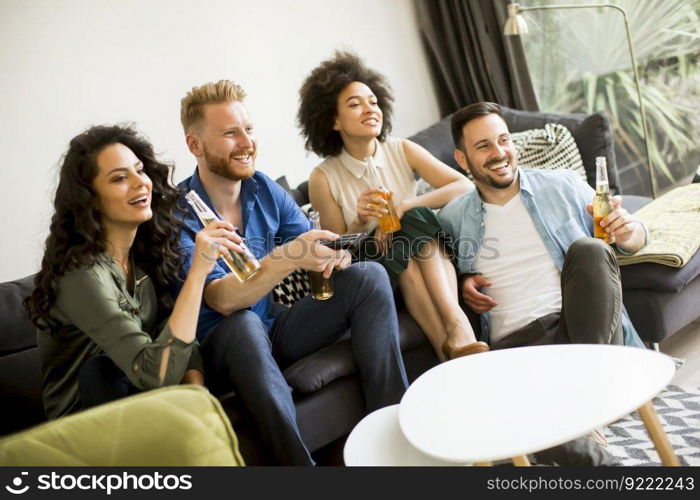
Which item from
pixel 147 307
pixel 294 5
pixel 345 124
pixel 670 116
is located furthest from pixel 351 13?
pixel 147 307

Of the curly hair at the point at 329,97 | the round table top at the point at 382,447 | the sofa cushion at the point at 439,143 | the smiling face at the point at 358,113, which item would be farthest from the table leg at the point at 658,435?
the sofa cushion at the point at 439,143

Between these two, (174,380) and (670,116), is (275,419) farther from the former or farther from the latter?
(670,116)

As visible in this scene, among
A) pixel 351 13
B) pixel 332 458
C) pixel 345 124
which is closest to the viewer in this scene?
pixel 332 458

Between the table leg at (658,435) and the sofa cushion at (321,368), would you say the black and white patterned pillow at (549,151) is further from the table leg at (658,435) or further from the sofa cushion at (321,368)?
the table leg at (658,435)

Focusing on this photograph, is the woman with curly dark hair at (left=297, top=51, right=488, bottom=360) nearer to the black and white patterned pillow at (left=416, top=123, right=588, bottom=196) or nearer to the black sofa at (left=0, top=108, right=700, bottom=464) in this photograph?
the black sofa at (left=0, top=108, right=700, bottom=464)

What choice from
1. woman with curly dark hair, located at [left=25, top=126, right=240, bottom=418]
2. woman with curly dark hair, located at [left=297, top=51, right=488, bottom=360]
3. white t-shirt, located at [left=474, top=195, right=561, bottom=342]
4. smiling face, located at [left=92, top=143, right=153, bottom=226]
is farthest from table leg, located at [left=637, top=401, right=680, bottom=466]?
smiling face, located at [left=92, top=143, right=153, bottom=226]

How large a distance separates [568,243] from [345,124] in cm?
99

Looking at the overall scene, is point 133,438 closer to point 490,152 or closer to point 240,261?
point 240,261

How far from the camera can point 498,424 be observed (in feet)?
5.93

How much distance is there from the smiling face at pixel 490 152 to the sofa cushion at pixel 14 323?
1.50m

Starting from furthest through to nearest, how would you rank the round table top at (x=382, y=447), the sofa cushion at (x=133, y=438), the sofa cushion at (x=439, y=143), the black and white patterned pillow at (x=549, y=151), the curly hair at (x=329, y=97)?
the sofa cushion at (x=439, y=143) → the black and white patterned pillow at (x=549, y=151) → the curly hair at (x=329, y=97) → the round table top at (x=382, y=447) → the sofa cushion at (x=133, y=438)

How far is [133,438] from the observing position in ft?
5.59

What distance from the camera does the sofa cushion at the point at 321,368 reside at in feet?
8.23
